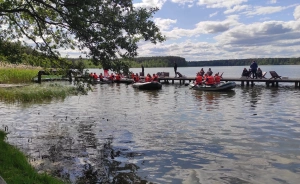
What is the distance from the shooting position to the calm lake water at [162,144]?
7516 millimetres

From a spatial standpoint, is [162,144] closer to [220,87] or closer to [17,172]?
[17,172]

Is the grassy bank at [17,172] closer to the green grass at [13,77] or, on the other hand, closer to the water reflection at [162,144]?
the water reflection at [162,144]

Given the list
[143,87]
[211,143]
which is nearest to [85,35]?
[211,143]

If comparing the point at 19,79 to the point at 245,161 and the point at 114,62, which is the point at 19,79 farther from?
the point at 245,161

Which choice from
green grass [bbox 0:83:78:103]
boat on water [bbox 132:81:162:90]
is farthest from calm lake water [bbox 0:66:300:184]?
boat on water [bbox 132:81:162:90]

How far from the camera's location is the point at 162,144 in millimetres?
10320

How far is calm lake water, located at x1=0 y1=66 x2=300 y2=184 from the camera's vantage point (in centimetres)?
752

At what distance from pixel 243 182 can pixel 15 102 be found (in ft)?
57.3

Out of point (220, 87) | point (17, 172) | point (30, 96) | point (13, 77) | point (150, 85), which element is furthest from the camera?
point (150, 85)

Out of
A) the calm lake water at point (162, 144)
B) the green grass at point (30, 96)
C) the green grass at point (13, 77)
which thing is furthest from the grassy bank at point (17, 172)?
the green grass at point (13, 77)

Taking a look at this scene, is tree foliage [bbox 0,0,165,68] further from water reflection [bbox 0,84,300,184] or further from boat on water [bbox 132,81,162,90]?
boat on water [bbox 132,81,162,90]

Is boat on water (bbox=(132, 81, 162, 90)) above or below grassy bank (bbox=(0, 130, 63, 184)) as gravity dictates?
above


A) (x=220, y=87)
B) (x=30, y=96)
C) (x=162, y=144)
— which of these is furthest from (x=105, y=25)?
(x=220, y=87)

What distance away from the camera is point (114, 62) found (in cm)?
1009
